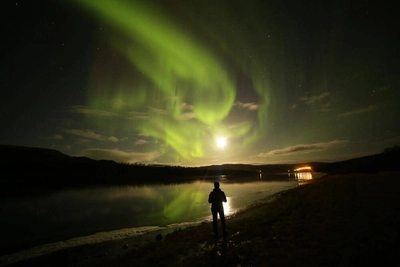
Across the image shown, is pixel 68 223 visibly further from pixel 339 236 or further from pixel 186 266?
pixel 339 236

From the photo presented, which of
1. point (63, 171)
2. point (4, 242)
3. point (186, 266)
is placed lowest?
point (4, 242)

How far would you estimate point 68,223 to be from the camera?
27.5m

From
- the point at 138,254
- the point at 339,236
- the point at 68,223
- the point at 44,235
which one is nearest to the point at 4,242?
the point at 44,235

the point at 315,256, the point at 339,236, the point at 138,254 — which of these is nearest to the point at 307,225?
the point at 339,236

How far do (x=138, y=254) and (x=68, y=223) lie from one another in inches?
787

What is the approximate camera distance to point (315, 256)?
28.0 feet

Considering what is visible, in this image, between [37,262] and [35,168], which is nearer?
[37,262]

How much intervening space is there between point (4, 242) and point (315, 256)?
26.1 metres

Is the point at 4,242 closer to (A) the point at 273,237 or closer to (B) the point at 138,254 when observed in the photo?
(B) the point at 138,254

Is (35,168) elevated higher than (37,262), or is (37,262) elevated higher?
(35,168)

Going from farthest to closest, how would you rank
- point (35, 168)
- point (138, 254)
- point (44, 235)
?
point (35, 168) < point (44, 235) < point (138, 254)

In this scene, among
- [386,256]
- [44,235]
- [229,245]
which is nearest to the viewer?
[386,256]

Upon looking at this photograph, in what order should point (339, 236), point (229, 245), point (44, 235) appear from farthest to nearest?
1. point (44, 235)
2. point (229, 245)
3. point (339, 236)

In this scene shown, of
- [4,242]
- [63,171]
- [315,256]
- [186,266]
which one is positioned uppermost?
[63,171]
